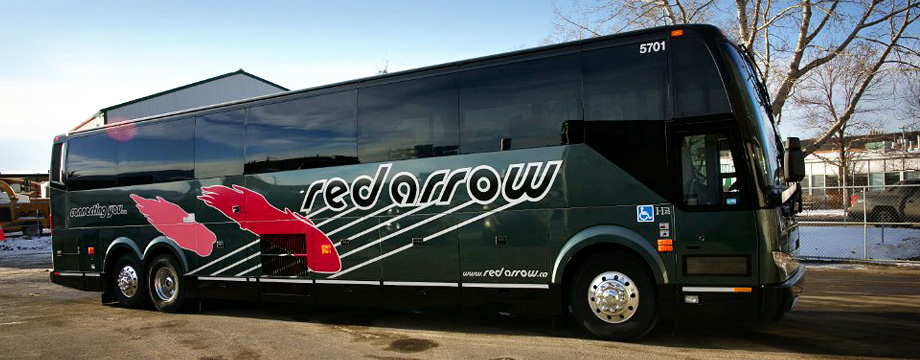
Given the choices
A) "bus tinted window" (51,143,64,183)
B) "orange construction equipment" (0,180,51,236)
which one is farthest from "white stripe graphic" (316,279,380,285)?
"orange construction equipment" (0,180,51,236)

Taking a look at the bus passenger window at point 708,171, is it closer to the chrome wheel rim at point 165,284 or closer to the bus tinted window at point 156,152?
the bus tinted window at point 156,152

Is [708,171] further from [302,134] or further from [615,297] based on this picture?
[302,134]

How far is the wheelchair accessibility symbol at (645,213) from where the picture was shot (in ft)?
21.8

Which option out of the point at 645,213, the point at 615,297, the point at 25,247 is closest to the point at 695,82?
the point at 645,213

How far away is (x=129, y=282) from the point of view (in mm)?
11141

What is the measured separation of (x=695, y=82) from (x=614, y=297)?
2.40 meters

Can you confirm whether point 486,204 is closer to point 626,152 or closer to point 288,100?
point 626,152

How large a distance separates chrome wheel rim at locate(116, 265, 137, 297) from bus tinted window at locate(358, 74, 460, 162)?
5407 millimetres

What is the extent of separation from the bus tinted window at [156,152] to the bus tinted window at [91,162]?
0.26m

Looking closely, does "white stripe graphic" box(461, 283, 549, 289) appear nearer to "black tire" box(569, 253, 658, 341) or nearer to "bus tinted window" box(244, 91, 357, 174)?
"black tire" box(569, 253, 658, 341)

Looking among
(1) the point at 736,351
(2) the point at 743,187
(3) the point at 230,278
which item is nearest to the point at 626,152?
(2) the point at 743,187

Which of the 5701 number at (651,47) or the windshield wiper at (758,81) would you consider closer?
the 5701 number at (651,47)

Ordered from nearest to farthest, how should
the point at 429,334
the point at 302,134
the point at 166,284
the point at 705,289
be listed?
1. the point at 705,289
2. the point at 429,334
3. the point at 302,134
4. the point at 166,284

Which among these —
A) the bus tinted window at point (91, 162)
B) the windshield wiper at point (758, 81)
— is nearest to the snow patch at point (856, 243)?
the windshield wiper at point (758, 81)
